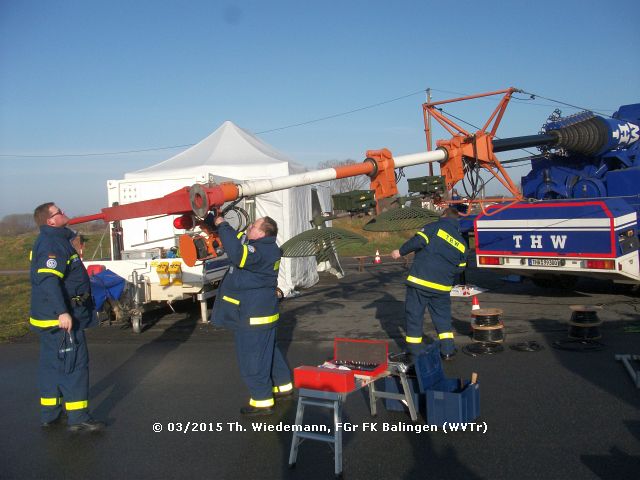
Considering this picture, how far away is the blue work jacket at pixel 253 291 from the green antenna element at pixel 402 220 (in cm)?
149

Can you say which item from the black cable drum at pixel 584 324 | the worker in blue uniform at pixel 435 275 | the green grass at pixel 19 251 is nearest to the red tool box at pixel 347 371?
the worker in blue uniform at pixel 435 275

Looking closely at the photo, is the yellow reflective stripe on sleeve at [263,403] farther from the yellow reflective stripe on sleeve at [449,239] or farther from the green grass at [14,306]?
the green grass at [14,306]

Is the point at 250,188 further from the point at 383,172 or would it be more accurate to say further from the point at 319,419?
the point at 319,419

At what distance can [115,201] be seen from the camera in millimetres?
12367

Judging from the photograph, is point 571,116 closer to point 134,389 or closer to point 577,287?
point 577,287

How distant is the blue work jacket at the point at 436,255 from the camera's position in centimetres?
722

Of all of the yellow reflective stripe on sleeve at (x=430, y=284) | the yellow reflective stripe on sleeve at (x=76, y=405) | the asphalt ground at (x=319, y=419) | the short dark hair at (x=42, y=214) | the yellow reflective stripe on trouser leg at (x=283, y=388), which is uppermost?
the short dark hair at (x=42, y=214)

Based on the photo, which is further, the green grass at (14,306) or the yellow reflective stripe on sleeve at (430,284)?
the green grass at (14,306)

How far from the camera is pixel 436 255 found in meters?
7.28

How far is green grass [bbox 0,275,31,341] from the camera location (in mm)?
11055

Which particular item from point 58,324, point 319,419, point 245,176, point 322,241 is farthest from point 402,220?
point 245,176

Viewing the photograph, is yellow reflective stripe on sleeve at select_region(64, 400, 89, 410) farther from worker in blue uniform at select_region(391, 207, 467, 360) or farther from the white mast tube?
worker in blue uniform at select_region(391, 207, 467, 360)

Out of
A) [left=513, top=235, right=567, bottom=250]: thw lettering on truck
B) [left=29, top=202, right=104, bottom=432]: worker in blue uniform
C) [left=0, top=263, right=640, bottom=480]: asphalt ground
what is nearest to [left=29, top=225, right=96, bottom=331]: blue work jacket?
[left=29, top=202, right=104, bottom=432]: worker in blue uniform

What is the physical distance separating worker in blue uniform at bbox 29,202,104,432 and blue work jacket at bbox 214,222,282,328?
4.33 ft
